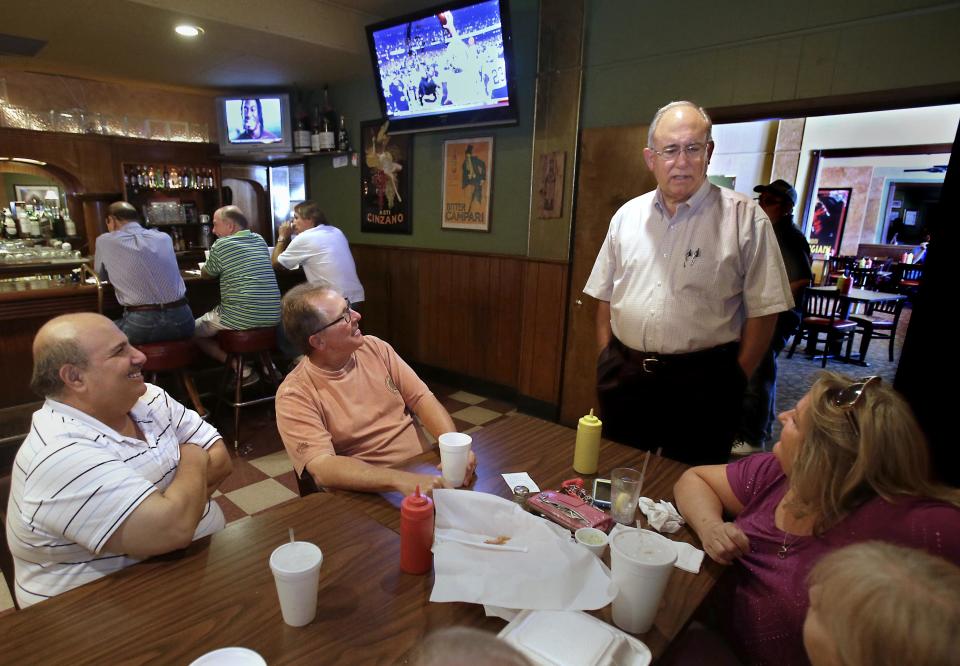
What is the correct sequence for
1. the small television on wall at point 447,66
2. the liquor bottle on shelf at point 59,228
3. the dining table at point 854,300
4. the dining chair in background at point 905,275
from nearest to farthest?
the small television on wall at point 447,66, the dining table at point 854,300, the liquor bottle on shelf at point 59,228, the dining chair in background at point 905,275

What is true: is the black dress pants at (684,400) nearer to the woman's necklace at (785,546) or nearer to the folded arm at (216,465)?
the woman's necklace at (785,546)

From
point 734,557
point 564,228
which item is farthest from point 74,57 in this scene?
point 734,557

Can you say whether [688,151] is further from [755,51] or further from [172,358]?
[172,358]

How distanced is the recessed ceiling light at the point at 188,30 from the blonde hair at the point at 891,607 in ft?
15.1

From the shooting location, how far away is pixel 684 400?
6.24ft

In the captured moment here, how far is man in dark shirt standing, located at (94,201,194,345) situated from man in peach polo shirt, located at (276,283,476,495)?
6.30 ft

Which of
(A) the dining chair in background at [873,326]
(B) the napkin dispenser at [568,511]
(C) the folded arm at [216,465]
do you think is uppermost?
(B) the napkin dispenser at [568,511]

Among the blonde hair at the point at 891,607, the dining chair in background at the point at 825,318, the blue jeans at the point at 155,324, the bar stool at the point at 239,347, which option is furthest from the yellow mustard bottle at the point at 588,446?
the dining chair in background at the point at 825,318

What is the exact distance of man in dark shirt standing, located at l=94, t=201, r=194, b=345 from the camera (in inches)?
120

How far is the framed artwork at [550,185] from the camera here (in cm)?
345

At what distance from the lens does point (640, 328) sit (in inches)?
77.7

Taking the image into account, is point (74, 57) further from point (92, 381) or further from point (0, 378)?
point (92, 381)

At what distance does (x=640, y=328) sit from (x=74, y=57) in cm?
550

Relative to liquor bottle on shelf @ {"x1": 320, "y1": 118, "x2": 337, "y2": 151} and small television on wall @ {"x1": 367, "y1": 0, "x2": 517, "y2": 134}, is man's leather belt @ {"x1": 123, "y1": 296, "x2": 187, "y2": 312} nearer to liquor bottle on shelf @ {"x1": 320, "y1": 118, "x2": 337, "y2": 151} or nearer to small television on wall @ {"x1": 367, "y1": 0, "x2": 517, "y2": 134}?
small television on wall @ {"x1": 367, "y1": 0, "x2": 517, "y2": 134}
